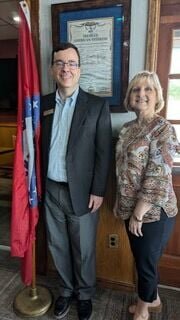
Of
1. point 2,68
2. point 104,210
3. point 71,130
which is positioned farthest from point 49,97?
point 2,68

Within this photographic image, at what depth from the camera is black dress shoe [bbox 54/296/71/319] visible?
5.59 feet

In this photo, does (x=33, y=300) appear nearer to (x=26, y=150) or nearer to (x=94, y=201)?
(x=94, y=201)

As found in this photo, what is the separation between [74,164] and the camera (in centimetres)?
149

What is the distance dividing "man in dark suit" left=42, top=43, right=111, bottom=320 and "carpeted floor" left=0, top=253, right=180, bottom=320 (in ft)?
0.33

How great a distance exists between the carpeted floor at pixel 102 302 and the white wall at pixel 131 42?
3.63 feet

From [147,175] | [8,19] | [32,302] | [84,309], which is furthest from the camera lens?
[8,19]

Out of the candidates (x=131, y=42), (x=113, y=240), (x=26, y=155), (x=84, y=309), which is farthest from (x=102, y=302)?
(x=131, y=42)

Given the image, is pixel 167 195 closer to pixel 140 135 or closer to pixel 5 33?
pixel 140 135

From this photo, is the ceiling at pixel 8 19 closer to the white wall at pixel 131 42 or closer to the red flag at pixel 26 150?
the white wall at pixel 131 42

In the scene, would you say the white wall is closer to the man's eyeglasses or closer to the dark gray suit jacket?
the dark gray suit jacket

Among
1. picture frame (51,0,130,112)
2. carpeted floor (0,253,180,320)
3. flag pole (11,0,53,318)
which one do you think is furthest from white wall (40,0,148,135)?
carpeted floor (0,253,180,320)

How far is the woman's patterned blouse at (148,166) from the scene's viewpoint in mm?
1295

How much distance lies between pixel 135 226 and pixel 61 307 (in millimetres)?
784

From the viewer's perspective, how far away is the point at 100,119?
1.49m
